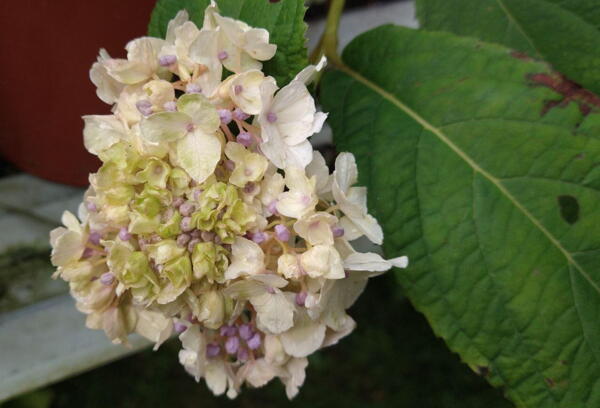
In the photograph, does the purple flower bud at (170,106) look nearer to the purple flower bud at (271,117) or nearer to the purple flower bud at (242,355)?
the purple flower bud at (271,117)

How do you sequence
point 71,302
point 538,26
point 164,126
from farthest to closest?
point 71,302 → point 538,26 → point 164,126

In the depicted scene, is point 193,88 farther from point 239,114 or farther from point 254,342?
point 254,342

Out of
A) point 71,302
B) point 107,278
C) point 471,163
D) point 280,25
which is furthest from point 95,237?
point 71,302

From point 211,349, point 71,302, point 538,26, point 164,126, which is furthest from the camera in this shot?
point 71,302

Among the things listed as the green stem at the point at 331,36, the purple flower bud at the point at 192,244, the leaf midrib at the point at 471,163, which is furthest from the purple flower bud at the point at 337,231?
the green stem at the point at 331,36

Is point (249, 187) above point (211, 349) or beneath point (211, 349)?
above

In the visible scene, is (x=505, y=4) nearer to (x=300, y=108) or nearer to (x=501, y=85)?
(x=501, y=85)
